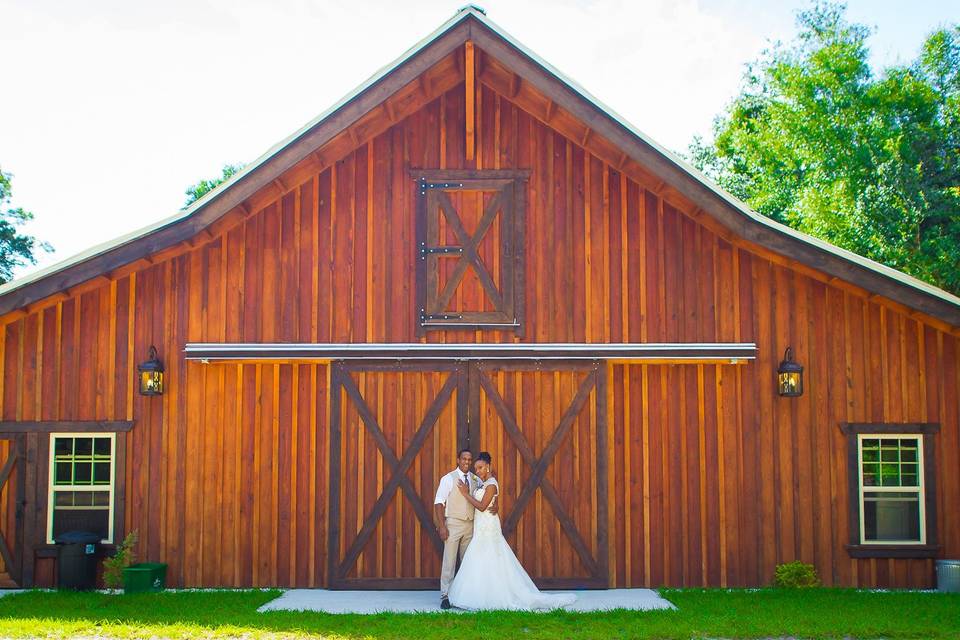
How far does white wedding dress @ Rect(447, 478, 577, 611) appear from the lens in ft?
37.4

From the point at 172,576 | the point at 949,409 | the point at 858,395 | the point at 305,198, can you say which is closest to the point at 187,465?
the point at 172,576

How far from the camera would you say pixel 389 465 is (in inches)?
504

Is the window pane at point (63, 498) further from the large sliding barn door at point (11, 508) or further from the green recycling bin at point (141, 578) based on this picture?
the green recycling bin at point (141, 578)

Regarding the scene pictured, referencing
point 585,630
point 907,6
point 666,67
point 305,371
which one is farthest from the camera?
point 907,6

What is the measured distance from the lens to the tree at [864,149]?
1085 inches

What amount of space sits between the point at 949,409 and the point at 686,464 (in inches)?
132

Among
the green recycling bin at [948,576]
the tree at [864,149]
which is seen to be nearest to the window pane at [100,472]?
the green recycling bin at [948,576]

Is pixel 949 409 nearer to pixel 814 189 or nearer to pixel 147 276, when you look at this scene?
pixel 147 276

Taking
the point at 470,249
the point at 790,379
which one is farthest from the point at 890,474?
the point at 470,249

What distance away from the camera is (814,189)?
3078cm

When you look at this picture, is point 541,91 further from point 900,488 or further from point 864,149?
point 864,149

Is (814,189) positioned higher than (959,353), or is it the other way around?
(814,189)

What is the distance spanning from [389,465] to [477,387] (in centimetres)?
145

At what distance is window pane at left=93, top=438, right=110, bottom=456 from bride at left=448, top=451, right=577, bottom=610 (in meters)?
4.60
